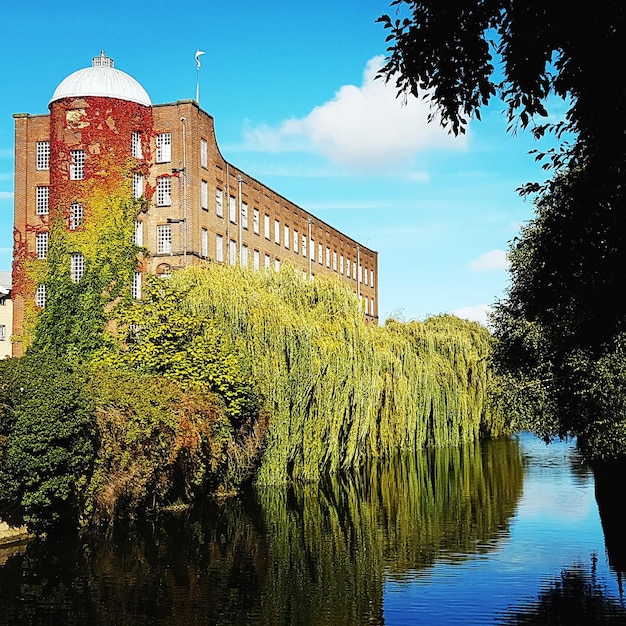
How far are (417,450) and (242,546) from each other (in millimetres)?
27797

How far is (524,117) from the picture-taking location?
31.8ft

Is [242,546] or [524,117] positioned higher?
[524,117]

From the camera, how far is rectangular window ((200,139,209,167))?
54.7 metres

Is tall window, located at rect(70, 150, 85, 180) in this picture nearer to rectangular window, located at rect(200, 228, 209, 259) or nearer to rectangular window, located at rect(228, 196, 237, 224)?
rectangular window, located at rect(200, 228, 209, 259)

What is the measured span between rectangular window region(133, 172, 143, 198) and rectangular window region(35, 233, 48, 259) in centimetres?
597

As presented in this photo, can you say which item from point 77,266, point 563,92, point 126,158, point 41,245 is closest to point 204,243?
point 126,158

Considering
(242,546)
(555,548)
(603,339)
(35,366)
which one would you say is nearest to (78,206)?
(35,366)

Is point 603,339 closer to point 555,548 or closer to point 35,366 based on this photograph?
point 555,548

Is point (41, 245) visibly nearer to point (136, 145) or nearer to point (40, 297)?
point (40, 297)

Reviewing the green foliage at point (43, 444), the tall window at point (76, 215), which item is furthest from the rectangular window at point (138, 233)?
the green foliage at point (43, 444)

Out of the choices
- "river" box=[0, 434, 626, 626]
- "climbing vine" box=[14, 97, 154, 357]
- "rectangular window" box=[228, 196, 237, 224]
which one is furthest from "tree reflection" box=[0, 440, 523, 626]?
"rectangular window" box=[228, 196, 237, 224]

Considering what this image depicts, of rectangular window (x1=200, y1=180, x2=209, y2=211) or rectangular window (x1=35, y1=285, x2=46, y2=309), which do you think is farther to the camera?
rectangular window (x1=200, y1=180, x2=209, y2=211)

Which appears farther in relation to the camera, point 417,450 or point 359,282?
point 359,282

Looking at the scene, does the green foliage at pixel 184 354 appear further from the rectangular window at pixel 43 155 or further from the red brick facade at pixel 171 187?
the rectangular window at pixel 43 155
